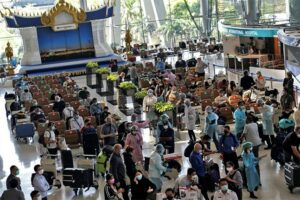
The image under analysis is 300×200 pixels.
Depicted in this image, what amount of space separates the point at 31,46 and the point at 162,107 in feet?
65.7

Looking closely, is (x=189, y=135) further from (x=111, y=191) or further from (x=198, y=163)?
(x=111, y=191)

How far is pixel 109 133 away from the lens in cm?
1647

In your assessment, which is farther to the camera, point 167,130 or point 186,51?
point 186,51

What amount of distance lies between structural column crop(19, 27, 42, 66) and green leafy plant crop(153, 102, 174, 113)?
1959 centimetres

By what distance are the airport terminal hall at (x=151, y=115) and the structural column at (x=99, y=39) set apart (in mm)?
54

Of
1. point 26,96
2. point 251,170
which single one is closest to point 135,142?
point 251,170

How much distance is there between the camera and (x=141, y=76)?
28453 millimetres

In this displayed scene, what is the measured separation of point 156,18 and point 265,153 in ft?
111

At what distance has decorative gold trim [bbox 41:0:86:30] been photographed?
3778cm

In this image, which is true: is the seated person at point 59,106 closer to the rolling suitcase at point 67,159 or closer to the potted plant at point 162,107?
the potted plant at point 162,107

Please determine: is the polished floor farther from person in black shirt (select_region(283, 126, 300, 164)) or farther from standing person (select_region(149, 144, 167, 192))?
standing person (select_region(149, 144, 167, 192))

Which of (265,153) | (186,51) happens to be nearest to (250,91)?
(265,153)

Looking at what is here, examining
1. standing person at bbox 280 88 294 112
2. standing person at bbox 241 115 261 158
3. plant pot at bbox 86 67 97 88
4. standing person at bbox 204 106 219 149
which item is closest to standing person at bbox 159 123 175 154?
standing person at bbox 204 106 219 149

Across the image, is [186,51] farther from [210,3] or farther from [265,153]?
[265,153]
